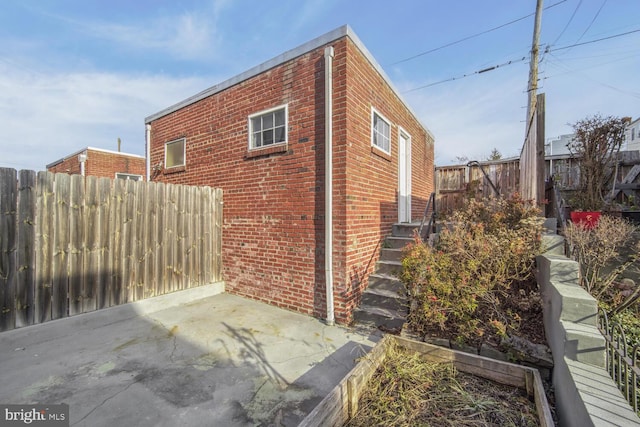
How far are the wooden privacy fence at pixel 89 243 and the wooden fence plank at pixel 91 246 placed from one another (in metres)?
0.01

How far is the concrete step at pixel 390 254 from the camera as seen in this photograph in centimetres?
506

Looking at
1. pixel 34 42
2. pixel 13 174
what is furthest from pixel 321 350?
pixel 34 42

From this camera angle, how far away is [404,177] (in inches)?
274

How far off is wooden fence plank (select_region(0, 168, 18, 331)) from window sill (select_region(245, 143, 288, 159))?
10.6 ft

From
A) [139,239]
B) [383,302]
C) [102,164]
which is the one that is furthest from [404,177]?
[102,164]

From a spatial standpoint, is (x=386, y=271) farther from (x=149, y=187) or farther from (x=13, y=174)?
(x=13, y=174)

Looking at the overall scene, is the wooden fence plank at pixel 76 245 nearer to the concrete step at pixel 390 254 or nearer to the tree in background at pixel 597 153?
the concrete step at pixel 390 254

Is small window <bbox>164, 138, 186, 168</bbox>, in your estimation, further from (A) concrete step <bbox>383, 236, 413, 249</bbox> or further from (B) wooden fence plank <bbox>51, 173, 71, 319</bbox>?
(A) concrete step <bbox>383, 236, 413, 249</bbox>

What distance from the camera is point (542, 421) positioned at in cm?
185

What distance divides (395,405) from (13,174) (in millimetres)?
5176

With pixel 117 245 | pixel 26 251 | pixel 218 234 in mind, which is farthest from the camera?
pixel 218 234

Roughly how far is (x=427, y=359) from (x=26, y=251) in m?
5.05

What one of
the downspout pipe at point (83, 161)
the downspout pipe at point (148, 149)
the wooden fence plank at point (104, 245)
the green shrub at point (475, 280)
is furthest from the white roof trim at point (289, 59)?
the downspout pipe at point (83, 161)

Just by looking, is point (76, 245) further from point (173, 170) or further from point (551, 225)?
point (551, 225)
